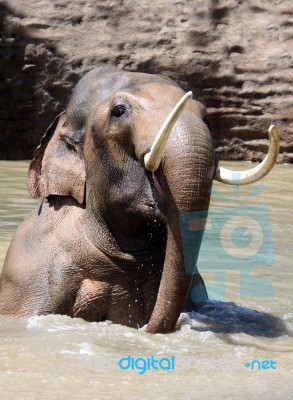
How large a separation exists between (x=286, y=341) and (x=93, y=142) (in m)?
1.31

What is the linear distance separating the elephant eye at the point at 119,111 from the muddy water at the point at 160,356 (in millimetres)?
984

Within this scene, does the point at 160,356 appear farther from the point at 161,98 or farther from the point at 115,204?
the point at 161,98

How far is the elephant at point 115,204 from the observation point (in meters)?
5.00

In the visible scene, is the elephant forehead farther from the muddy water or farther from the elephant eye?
the muddy water

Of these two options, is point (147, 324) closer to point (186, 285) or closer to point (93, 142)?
point (186, 285)

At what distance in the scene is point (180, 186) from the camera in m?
4.94

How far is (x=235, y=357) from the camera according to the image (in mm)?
4996

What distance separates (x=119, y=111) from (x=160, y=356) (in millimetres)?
1184

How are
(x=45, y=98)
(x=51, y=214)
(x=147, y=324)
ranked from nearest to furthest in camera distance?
1. (x=147, y=324)
2. (x=51, y=214)
3. (x=45, y=98)

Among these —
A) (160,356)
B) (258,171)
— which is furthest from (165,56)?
(160,356)

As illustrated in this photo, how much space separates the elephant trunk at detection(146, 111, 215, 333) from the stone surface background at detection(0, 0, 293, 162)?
757cm

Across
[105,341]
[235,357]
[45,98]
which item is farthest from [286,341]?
[45,98]

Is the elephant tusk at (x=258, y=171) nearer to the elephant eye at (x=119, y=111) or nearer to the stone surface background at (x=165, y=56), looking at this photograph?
the elephant eye at (x=119, y=111)

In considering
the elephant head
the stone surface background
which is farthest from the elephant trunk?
the stone surface background
